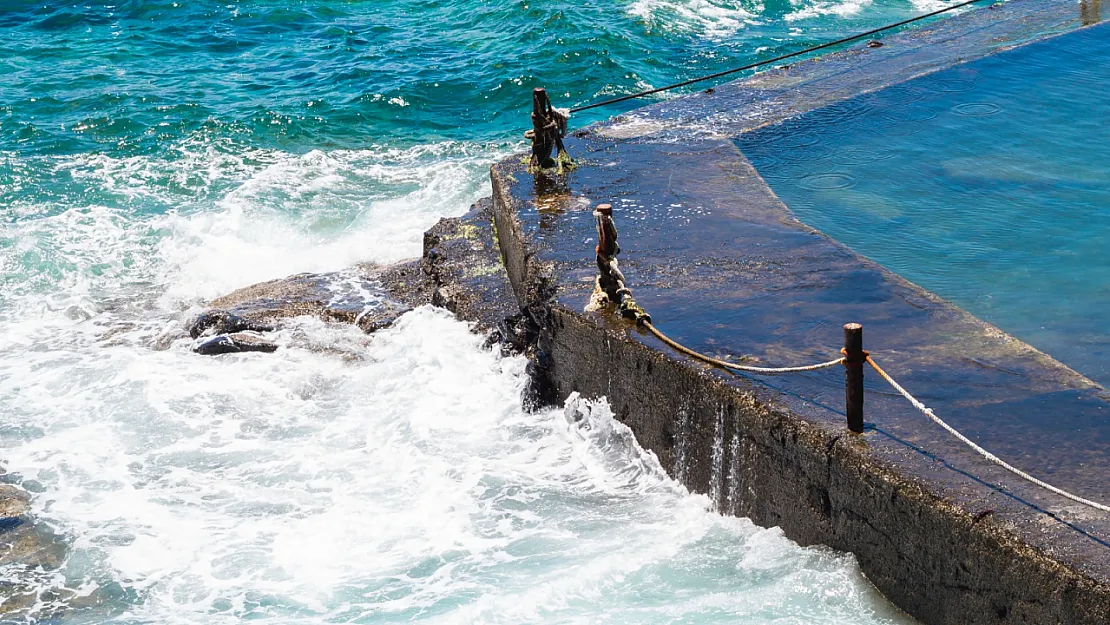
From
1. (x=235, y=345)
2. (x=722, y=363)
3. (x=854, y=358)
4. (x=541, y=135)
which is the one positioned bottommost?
(x=235, y=345)

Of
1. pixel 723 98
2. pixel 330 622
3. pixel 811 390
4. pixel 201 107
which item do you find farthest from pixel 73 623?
pixel 201 107

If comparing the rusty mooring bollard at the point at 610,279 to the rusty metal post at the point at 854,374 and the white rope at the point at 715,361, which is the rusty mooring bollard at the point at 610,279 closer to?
the white rope at the point at 715,361

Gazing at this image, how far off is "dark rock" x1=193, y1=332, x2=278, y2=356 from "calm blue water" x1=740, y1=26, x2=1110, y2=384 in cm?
500

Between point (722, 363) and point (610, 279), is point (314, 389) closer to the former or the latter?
point (610, 279)

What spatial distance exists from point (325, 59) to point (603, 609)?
15530mm

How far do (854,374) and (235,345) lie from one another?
253 inches

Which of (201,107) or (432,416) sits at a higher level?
(201,107)

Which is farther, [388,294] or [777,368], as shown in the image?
[388,294]

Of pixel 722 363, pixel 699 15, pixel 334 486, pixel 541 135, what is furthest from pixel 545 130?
pixel 699 15

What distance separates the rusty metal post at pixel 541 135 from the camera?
405 inches

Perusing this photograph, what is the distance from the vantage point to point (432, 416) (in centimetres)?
882

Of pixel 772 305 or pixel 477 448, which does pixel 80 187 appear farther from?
pixel 772 305

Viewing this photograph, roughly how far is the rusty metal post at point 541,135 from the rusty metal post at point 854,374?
515cm

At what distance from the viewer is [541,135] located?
10375 millimetres
